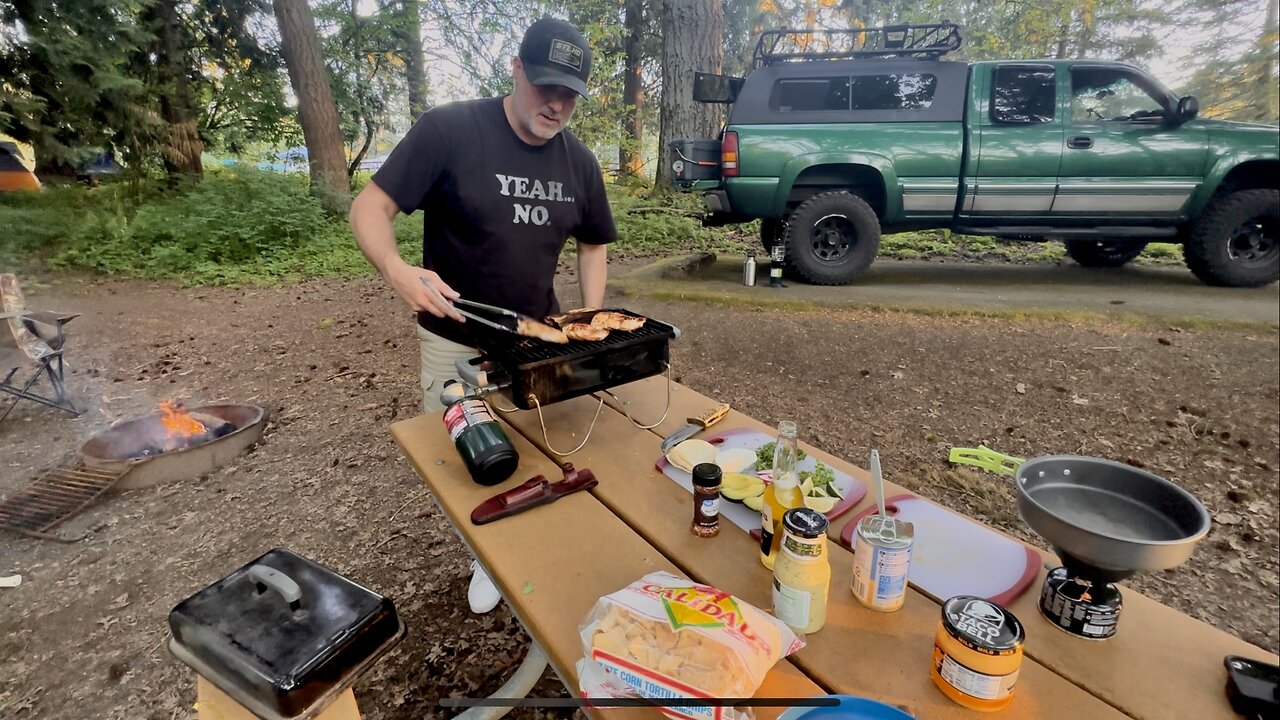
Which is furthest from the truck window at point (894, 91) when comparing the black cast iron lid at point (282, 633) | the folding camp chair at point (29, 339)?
the folding camp chair at point (29, 339)

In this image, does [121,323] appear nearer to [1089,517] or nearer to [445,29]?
[1089,517]

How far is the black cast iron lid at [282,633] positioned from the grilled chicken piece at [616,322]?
1.13 meters

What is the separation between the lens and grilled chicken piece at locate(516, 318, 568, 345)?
188cm

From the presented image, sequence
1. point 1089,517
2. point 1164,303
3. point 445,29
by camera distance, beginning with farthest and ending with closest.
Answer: point 445,29
point 1164,303
point 1089,517

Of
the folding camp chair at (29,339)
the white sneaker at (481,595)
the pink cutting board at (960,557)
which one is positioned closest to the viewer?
the pink cutting board at (960,557)

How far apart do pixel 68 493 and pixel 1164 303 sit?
788 cm

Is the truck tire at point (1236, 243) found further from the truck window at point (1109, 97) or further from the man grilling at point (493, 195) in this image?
the man grilling at point (493, 195)

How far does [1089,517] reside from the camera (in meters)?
1.23

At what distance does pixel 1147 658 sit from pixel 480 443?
4.93ft

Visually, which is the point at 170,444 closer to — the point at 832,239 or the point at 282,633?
the point at 282,633

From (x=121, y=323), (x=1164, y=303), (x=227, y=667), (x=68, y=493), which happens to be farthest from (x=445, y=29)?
(x=227, y=667)

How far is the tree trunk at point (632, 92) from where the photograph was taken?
528 inches

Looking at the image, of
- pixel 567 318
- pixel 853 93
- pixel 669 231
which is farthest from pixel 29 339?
pixel 669 231

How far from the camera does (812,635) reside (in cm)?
114
